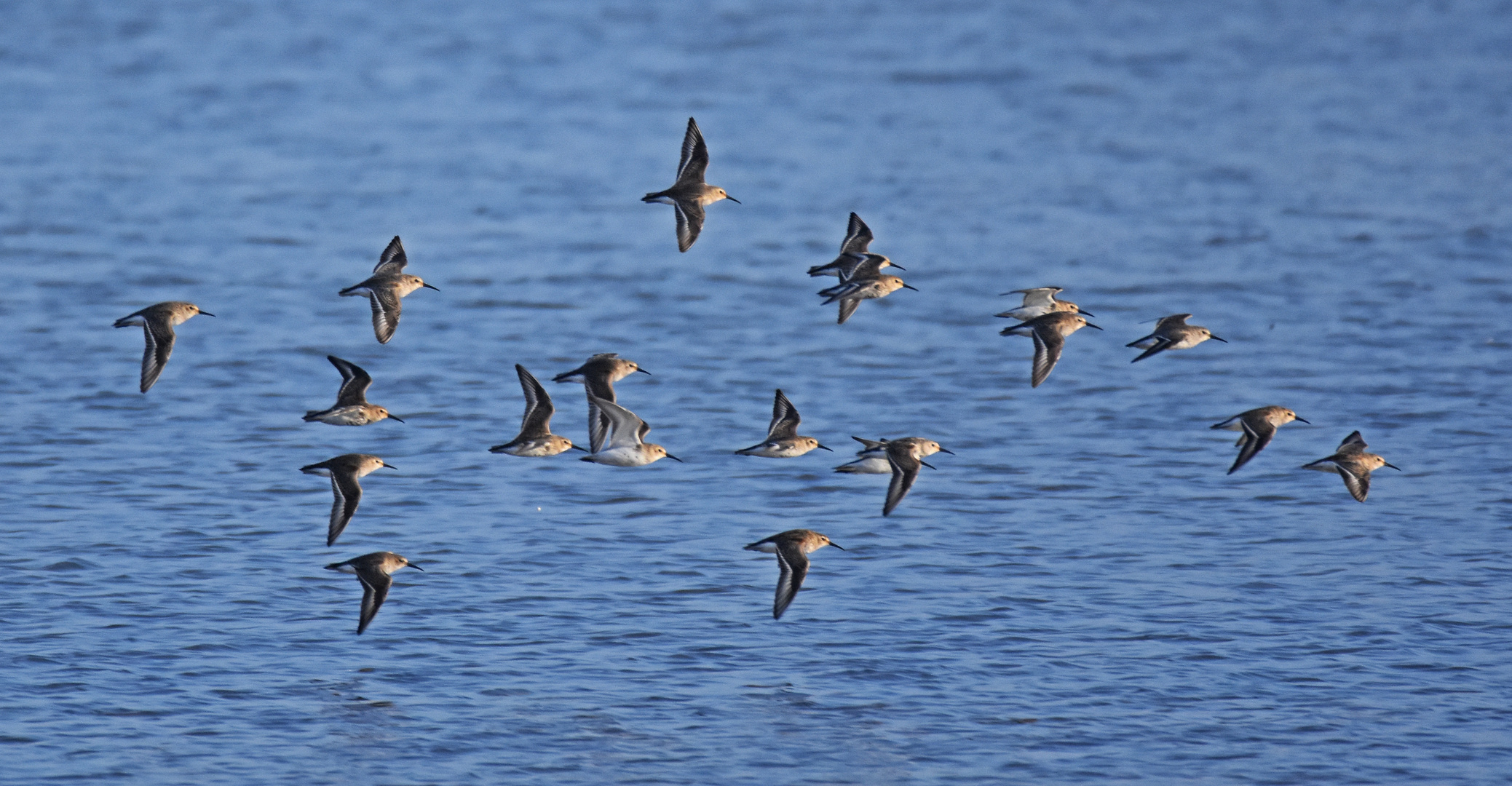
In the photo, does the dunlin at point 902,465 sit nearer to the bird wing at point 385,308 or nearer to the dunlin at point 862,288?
the dunlin at point 862,288

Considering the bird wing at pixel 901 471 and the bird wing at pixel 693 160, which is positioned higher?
the bird wing at pixel 693 160

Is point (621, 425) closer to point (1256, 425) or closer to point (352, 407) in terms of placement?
point (352, 407)

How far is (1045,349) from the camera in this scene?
14781 millimetres

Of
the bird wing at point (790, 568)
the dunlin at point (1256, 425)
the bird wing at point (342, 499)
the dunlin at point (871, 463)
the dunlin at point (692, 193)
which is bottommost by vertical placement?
the bird wing at point (790, 568)

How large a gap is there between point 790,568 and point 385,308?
12.3 feet

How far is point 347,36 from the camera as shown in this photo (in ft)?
139

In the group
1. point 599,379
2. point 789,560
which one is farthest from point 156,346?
point 789,560

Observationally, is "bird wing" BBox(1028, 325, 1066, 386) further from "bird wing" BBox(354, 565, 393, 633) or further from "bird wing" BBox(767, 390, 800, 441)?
"bird wing" BBox(354, 565, 393, 633)

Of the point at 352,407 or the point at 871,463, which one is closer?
the point at 871,463

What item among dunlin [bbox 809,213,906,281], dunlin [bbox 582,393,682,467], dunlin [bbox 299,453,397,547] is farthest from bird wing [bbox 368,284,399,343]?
dunlin [bbox 809,213,906,281]

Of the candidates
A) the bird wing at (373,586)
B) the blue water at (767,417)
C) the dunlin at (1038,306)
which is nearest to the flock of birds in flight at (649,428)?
the bird wing at (373,586)

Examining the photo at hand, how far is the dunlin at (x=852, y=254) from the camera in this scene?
51.7 feet

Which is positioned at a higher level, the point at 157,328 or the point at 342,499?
the point at 157,328

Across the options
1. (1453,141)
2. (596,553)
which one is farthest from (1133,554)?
(1453,141)
